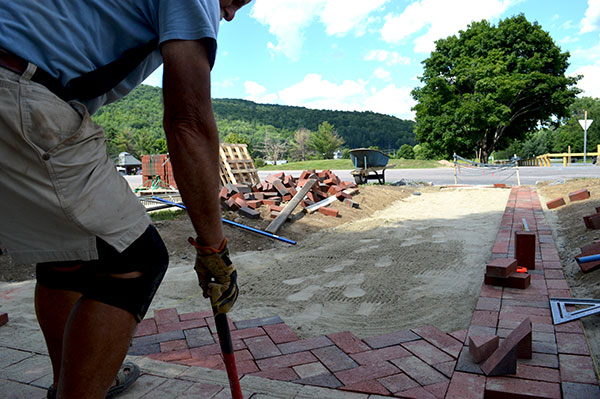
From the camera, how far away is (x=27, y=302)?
3137 millimetres

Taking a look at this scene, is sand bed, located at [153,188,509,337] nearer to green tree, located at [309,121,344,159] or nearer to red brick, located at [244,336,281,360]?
red brick, located at [244,336,281,360]

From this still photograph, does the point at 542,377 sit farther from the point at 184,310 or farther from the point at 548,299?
the point at 184,310

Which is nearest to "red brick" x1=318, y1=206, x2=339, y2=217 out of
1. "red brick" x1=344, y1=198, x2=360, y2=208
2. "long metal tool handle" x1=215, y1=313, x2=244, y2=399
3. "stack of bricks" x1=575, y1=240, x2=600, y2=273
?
"red brick" x1=344, y1=198, x2=360, y2=208

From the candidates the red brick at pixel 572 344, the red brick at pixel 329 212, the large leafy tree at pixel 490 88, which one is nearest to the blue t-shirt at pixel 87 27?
the red brick at pixel 572 344

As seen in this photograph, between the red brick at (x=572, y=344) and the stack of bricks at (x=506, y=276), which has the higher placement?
the stack of bricks at (x=506, y=276)

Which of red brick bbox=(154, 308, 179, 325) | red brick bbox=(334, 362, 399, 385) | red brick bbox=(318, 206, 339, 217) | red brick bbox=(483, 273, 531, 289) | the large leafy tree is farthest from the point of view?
the large leafy tree

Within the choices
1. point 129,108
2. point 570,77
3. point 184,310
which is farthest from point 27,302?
point 129,108

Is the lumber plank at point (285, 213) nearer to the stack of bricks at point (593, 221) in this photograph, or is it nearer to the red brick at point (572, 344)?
the stack of bricks at point (593, 221)

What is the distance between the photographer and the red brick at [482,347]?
6.00 ft

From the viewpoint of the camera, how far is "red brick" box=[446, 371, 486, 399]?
1.62 m

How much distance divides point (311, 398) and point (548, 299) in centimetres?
176

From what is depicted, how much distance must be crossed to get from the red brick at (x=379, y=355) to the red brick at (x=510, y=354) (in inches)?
15.4

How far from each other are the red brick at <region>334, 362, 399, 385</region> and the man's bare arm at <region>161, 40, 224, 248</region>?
1.09 m

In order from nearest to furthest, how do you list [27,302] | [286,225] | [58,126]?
[58,126]
[27,302]
[286,225]
